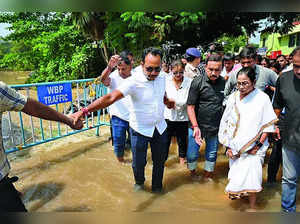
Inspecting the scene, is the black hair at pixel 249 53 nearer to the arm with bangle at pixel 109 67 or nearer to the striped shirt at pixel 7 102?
the arm with bangle at pixel 109 67

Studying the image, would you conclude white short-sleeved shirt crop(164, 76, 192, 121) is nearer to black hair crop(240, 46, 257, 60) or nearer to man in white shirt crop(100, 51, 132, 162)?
man in white shirt crop(100, 51, 132, 162)

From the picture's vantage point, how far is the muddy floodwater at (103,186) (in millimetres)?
2877

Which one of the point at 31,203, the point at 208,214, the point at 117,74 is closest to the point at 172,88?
the point at 117,74

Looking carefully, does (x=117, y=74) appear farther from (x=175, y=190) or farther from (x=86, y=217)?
(x=86, y=217)

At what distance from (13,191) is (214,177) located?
2.82m

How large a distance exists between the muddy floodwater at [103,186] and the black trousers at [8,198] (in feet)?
3.90

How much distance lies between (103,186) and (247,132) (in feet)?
6.96

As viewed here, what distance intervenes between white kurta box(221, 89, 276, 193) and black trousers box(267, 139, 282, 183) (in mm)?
760

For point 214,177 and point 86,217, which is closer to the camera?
point 86,217

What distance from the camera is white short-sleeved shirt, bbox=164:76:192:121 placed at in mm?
3486

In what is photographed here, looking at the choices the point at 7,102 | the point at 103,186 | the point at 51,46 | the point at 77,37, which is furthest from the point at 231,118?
the point at 51,46

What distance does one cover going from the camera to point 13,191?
156 centimetres

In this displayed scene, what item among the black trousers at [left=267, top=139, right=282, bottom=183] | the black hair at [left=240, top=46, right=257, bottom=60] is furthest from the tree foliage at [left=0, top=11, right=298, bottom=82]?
the black trousers at [left=267, top=139, right=282, bottom=183]
